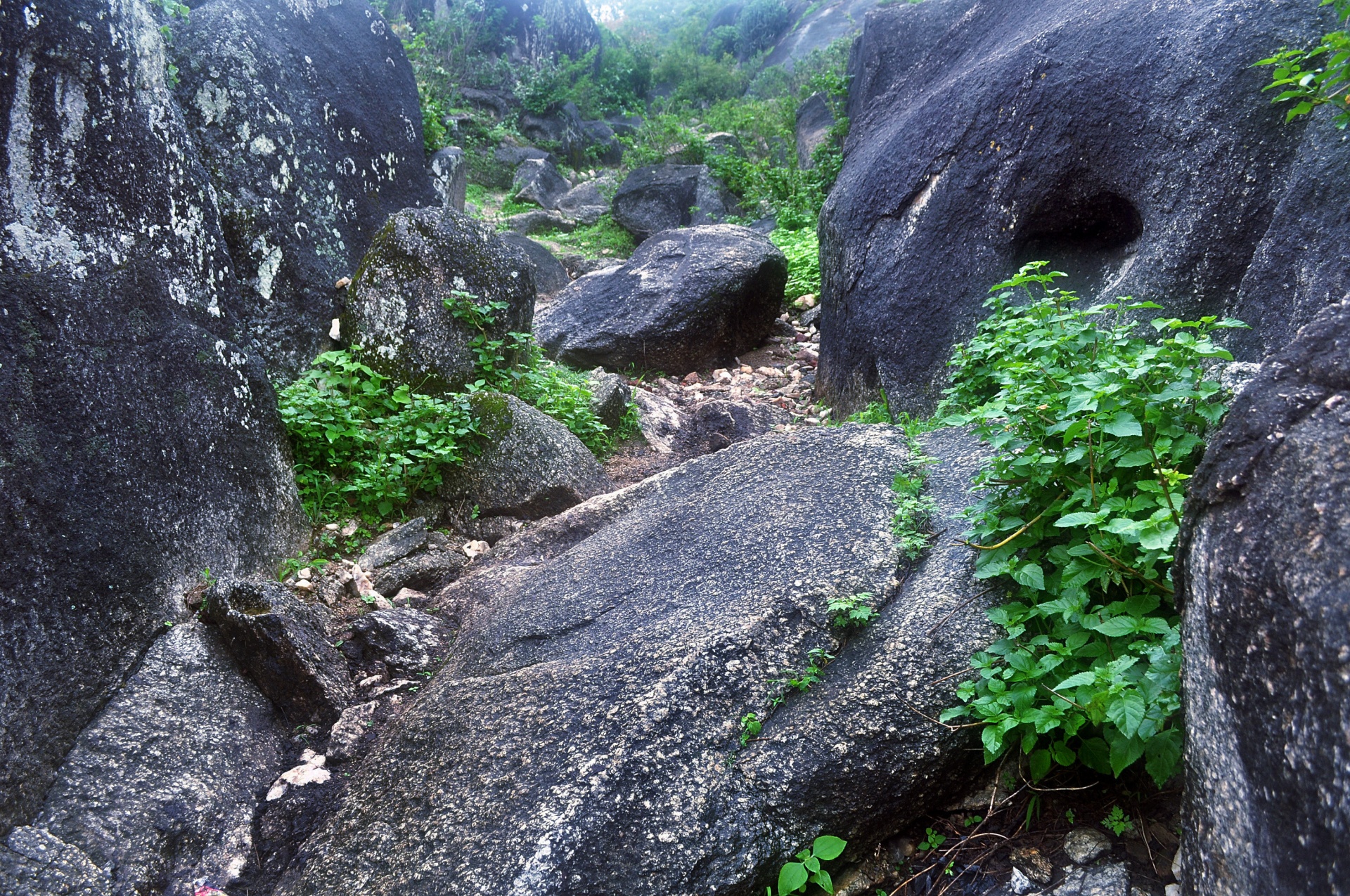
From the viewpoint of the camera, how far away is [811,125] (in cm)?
1159

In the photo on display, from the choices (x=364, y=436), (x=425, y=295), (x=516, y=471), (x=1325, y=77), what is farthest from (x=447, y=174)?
(x=1325, y=77)

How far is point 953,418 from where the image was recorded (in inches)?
95.3

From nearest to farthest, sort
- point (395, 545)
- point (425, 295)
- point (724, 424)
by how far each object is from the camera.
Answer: point (395, 545) < point (425, 295) < point (724, 424)

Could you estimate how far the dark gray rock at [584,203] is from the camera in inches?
580

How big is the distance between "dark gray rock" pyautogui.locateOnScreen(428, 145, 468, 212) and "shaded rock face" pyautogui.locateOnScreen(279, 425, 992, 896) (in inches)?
176

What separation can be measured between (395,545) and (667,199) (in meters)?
9.48

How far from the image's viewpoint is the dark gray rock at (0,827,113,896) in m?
1.93

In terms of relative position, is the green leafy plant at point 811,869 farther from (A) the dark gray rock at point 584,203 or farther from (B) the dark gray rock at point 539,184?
(B) the dark gray rock at point 539,184

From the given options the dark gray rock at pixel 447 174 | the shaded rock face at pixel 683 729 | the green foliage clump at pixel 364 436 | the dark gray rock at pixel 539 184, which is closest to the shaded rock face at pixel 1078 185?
Answer: the shaded rock face at pixel 683 729

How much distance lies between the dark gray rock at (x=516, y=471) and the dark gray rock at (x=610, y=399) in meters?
0.81

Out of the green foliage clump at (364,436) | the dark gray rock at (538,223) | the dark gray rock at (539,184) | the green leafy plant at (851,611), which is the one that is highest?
the dark gray rock at (539,184)

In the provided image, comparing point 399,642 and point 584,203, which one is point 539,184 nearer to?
point 584,203

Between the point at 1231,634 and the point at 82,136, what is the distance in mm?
3426

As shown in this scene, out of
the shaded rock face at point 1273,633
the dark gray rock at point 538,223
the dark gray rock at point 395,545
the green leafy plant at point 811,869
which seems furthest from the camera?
the dark gray rock at point 538,223
